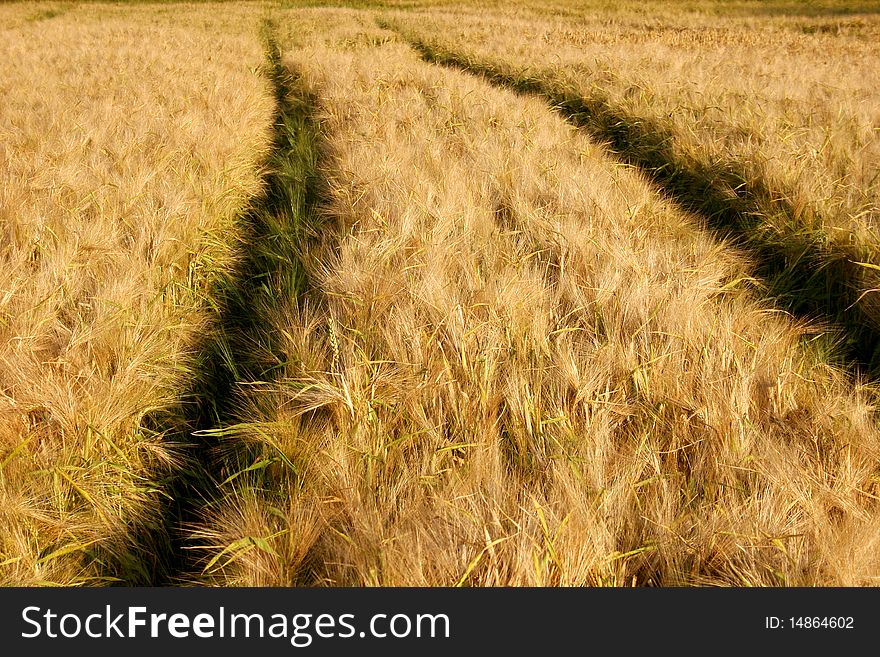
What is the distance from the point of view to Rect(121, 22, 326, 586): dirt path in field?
1.48 meters

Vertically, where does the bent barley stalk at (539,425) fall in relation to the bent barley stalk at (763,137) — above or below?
below

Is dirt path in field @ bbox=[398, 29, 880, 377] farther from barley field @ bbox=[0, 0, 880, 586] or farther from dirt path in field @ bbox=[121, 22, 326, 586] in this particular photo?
dirt path in field @ bbox=[121, 22, 326, 586]

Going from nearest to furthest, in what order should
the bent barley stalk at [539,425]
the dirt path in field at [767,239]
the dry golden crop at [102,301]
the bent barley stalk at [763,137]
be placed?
1. the bent barley stalk at [539,425]
2. the dry golden crop at [102,301]
3. the dirt path in field at [767,239]
4. the bent barley stalk at [763,137]

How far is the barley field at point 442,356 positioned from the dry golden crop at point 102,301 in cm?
1

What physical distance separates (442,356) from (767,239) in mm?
2284

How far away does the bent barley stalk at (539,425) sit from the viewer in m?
1.15

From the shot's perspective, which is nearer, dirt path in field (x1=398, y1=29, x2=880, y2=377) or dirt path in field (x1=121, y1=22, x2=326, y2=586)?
dirt path in field (x1=121, y1=22, x2=326, y2=586)

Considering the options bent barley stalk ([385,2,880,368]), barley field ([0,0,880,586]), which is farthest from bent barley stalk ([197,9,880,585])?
bent barley stalk ([385,2,880,368])

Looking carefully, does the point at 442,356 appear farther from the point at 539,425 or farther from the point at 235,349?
the point at 235,349

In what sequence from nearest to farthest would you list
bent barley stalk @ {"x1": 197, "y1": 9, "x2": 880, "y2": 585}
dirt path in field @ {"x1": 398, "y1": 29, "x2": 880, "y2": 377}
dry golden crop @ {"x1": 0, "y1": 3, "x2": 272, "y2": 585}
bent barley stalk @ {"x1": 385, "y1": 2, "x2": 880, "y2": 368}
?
bent barley stalk @ {"x1": 197, "y1": 9, "x2": 880, "y2": 585}, dry golden crop @ {"x1": 0, "y1": 3, "x2": 272, "y2": 585}, dirt path in field @ {"x1": 398, "y1": 29, "x2": 880, "y2": 377}, bent barley stalk @ {"x1": 385, "y1": 2, "x2": 880, "y2": 368}

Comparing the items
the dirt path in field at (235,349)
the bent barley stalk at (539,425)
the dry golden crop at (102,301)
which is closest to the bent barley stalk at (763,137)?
the bent barley stalk at (539,425)

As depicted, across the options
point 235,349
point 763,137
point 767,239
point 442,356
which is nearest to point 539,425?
point 442,356

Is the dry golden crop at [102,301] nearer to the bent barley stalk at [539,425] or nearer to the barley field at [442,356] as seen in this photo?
the barley field at [442,356]
